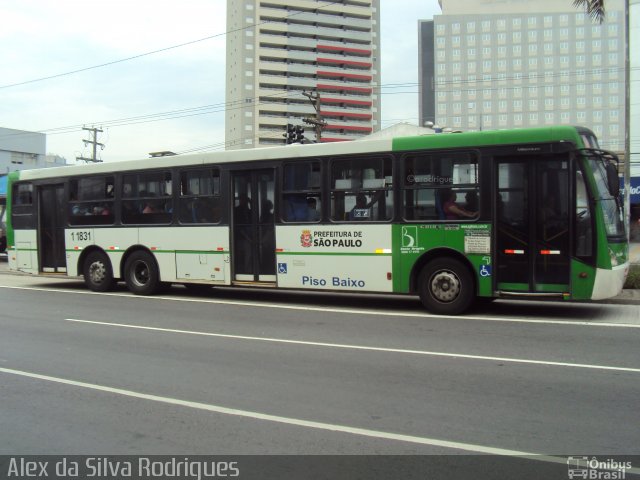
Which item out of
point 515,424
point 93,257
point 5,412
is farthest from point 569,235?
point 93,257

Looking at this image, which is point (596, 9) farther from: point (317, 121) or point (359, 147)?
point (317, 121)

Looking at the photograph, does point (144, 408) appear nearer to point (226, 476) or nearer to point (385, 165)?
point (226, 476)

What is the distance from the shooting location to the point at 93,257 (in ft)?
48.1

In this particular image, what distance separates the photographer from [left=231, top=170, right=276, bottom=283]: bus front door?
39.4ft

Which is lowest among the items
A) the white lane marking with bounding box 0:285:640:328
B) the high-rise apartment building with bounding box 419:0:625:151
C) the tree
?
the white lane marking with bounding box 0:285:640:328

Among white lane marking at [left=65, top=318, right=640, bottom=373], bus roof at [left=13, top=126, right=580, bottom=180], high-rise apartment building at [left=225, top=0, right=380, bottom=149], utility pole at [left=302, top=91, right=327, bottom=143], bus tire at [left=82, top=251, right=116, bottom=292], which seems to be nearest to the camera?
white lane marking at [left=65, top=318, right=640, bottom=373]

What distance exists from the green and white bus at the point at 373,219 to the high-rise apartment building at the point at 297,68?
97612 millimetres

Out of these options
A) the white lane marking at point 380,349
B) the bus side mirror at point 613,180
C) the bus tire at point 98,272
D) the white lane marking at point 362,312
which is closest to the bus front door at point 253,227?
the white lane marking at point 362,312

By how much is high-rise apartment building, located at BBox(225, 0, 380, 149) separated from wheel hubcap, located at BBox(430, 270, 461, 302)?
333ft

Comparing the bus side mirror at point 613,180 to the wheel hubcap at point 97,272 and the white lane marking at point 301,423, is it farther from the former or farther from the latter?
the wheel hubcap at point 97,272

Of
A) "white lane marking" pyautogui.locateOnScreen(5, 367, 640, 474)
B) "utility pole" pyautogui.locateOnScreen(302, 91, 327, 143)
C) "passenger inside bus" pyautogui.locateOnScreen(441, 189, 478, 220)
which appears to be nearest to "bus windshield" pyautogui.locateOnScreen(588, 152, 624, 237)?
"passenger inside bus" pyautogui.locateOnScreen(441, 189, 478, 220)

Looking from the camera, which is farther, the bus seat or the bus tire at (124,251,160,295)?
the bus tire at (124,251,160,295)

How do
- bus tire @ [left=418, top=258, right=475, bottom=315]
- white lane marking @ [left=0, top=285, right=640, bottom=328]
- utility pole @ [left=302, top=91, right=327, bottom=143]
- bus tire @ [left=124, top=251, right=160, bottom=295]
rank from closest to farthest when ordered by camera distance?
1. white lane marking @ [left=0, top=285, right=640, bottom=328]
2. bus tire @ [left=418, top=258, right=475, bottom=315]
3. bus tire @ [left=124, top=251, right=160, bottom=295]
4. utility pole @ [left=302, top=91, right=327, bottom=143]

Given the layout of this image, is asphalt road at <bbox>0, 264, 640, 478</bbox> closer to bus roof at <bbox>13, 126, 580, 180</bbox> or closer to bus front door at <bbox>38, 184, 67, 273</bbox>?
bus roof at <bbox>13, 126, 580, 180</bbox>
